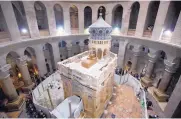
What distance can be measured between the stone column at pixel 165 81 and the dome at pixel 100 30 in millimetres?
8758

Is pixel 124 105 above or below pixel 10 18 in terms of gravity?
below

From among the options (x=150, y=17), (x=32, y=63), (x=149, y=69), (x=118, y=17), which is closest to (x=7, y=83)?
(x=32, y=63)

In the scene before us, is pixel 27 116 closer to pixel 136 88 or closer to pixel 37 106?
pixel 37 106

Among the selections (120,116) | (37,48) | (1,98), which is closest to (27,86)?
(1,98)

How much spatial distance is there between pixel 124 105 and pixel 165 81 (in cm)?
685

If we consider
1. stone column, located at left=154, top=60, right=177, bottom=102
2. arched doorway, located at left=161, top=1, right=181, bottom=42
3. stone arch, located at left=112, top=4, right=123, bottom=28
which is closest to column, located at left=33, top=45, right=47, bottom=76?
stone arch, located at left=112, top=4, right=123, bottom=28

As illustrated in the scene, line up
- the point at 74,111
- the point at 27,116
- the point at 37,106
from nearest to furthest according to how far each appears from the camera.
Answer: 1. the point at 74,111
2. the point at 37,106
3. the point at 27,116

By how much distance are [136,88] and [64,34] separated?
14.3 meters

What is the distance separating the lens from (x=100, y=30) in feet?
36.0

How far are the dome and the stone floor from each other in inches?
293

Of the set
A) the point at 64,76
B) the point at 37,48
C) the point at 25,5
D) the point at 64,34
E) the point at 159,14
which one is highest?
the point at 25,5

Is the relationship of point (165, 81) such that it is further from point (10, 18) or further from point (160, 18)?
point (10, 18)

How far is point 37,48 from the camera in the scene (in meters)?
17.0

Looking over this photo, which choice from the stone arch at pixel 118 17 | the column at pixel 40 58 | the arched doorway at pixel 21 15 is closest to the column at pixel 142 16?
the stone arch at pixel 118 17
